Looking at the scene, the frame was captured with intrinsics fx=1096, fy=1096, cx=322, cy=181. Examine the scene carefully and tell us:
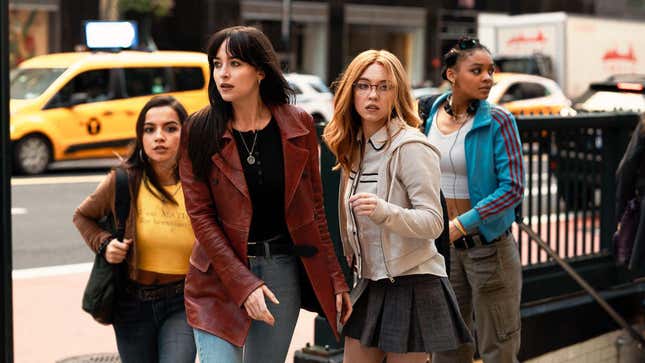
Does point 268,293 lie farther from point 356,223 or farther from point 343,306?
point 356,223

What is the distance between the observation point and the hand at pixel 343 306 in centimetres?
374

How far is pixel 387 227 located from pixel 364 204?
0.18 metres

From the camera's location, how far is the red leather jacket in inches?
138

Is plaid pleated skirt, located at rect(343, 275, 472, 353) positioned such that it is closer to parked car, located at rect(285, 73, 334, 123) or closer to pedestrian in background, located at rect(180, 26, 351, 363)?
pedestrian in background, located at rect(180, 26, 351, 363)

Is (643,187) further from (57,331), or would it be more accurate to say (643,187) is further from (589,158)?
(57,331)

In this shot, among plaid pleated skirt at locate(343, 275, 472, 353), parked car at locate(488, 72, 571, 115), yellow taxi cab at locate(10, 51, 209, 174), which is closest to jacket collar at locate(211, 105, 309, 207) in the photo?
plaid pleated skirt at locate(343, 275, 472, 353)

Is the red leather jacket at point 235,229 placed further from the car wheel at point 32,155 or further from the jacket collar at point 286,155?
the car wheel at point 32,155

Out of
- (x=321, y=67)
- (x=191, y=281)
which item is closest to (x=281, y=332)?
(x=191, y=281)

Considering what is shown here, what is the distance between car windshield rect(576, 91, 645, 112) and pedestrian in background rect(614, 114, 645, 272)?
125 inches

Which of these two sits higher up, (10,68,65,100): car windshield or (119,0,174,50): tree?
(119,0,174,50): tree

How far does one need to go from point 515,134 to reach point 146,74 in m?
14.7

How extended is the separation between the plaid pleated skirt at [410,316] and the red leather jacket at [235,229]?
0.25 metres

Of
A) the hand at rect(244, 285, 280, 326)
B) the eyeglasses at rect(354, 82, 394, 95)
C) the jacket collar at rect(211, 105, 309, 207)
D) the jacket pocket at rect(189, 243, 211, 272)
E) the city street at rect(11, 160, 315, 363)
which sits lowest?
the city street at rect(11, 160, 315, 363)

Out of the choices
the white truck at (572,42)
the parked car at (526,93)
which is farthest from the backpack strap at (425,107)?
the white truck at (572,42)
